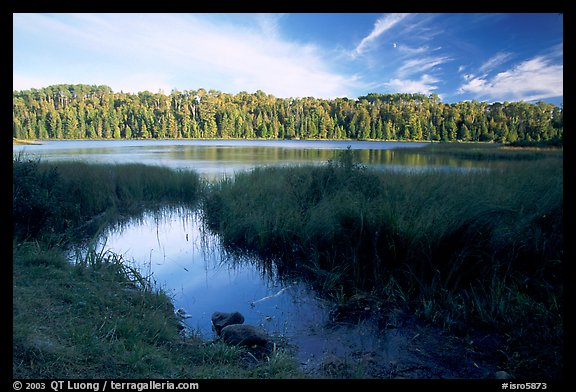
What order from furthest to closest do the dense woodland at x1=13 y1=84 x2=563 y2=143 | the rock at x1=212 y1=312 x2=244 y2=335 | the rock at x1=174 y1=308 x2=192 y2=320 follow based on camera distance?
the dense woodland at x1=13 y1=84 x2=563 y2=143 < the rock at x1=174 y1=308 x2=192 y2=320 < the rock at x1=212 y1=312 x2=244 y2=335

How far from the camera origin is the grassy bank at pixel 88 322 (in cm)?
262

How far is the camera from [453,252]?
491cm

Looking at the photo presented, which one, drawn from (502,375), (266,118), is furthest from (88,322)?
(266,118)

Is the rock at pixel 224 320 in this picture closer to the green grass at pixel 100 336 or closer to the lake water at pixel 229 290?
the lake water at pixel 229 290

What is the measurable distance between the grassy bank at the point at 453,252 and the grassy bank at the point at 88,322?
7.13ft

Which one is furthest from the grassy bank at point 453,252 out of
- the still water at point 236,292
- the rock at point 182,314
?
the rock at point 182,314

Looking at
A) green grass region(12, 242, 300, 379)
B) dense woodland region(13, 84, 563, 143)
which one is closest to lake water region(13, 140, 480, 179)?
dense woodland region(13, 84, 563, 143)

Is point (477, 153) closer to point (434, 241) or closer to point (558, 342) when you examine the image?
point (434, 241)

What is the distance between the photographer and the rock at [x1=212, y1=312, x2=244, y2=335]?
14.2ft

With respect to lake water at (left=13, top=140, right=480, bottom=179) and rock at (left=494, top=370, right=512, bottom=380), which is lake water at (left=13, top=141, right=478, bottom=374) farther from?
lake water at (left=13, top=140, right=480, bottom=179)

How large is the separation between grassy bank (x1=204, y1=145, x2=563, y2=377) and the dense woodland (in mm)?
1454

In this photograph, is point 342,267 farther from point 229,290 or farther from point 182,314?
point 182,314

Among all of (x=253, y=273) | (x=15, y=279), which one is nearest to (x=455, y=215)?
(x=253, y=273)
